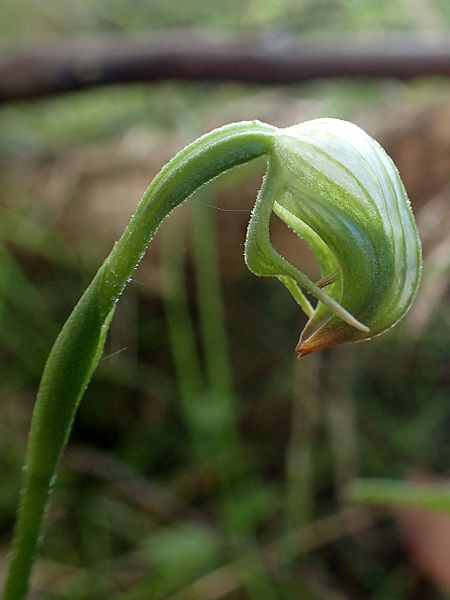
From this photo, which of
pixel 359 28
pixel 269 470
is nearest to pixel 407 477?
pixel 269 470

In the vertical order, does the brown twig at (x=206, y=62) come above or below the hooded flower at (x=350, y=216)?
above

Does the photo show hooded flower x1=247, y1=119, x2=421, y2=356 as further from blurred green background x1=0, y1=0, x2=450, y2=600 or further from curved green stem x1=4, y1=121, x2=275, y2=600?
blurred green background x1=0, y1=0, x2=450, y2=600

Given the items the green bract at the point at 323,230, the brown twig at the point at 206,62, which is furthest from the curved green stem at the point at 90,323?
the brown twig at the point at 206,62

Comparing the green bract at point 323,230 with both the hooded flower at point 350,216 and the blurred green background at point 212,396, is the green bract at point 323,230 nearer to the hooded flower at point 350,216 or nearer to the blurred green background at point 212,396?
the hooded flower at point 350,216

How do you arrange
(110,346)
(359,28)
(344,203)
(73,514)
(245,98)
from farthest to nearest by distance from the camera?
(359,28), (245,98), (110,346), (73,514), (344,203)

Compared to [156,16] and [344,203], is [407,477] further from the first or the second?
[156,16]

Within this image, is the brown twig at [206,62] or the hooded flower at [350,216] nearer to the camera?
the hooded flower at [350,216]

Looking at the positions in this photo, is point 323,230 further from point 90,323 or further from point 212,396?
point 212,396
